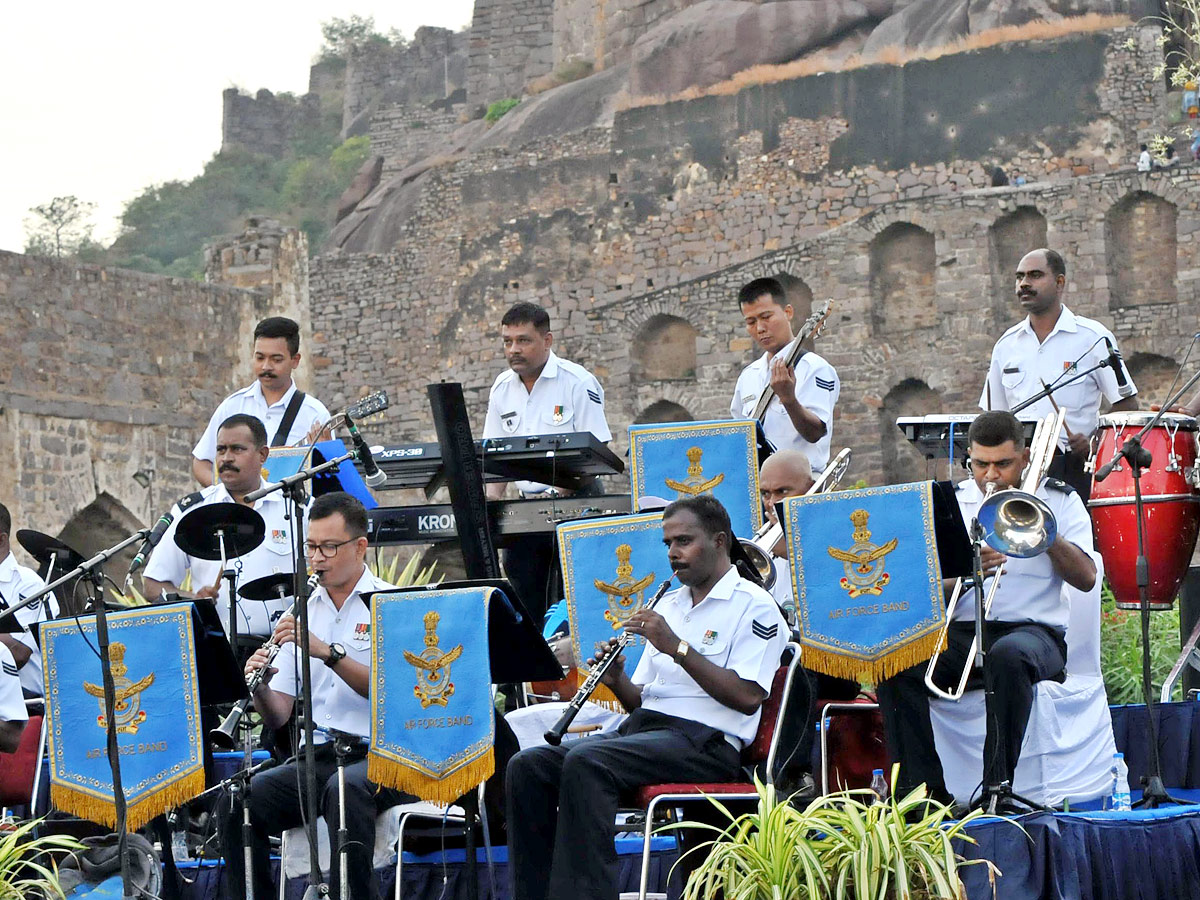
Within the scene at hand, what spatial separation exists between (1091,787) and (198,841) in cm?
407

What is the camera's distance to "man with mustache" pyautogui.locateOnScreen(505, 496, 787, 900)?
6465 mm

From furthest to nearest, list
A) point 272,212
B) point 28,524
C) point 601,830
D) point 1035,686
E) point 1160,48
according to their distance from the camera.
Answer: point 272,212 → point 1160,48 → point 28,524 → point 1035,686 → point 601,830

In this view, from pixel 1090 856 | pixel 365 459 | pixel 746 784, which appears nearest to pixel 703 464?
→ pixel 365 459

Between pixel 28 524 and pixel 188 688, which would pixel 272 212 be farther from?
pixel 188 688

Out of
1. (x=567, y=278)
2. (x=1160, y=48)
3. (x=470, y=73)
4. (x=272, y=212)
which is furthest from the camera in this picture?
(x=272, y=212)

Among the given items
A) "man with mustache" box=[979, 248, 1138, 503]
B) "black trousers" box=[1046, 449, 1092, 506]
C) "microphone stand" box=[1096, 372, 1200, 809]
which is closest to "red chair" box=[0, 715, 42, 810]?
"microphone stand" box=[1096, 372, 1200, 809]

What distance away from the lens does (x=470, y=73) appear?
50344 millimetres

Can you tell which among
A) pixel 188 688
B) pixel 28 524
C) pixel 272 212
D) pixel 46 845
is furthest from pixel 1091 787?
pixel 272 212

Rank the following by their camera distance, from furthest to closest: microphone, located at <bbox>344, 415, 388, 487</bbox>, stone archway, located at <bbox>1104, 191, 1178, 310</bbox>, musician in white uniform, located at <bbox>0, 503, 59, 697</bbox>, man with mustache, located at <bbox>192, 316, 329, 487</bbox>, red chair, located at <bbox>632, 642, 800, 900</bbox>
A: stone archway, located at <bbox>1104, 191, 1178, 310</bbox>
man with mustache, located at <bbox>192, 316, 329, 487</bbox>
musician in white uniform, located at <bbox>0, 503, 59, 697</bbox>
microphone, located at <bbox>344, 415, 388, 487</bbox>
red chair, located at <bbox>632, 642, 800, 900</bbox>

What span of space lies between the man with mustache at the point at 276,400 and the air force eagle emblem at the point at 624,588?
108 inches

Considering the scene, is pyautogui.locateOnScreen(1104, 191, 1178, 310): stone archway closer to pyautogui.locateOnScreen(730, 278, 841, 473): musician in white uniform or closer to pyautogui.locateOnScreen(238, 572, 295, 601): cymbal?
pyautogui.locateOnScreen(730, 278, 841, 473): musician in white uniform

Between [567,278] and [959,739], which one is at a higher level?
[567,278]

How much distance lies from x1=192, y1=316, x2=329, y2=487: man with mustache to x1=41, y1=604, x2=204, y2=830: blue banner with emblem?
2.41m

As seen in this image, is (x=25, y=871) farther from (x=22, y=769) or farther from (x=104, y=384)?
(x=104, y=384)
